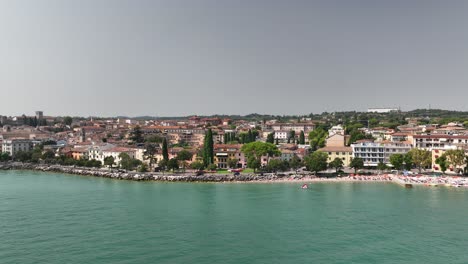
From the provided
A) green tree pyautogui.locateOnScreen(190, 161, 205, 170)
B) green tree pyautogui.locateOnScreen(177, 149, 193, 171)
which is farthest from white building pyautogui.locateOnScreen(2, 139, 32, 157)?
green tree pyautogui.locateOnScreen(190, 161, 205, 170)

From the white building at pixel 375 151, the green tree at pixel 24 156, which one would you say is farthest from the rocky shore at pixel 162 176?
the white building at pixel 375 151

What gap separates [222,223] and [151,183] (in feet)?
24.5

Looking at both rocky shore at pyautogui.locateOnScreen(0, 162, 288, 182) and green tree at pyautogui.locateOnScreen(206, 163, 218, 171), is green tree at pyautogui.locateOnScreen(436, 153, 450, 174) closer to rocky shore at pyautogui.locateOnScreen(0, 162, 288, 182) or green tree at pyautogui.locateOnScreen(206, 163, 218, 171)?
rocky shore at pyautogui.locateOnScreen(0, 162, 288, 182)

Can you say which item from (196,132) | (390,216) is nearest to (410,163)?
(390,216)

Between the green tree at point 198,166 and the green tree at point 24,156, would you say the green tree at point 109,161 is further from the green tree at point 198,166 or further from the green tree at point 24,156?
the green tree at point 24,156

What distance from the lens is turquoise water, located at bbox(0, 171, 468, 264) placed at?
798cm

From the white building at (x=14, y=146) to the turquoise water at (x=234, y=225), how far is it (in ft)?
45.7

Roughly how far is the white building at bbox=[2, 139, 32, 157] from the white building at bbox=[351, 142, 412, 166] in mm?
19282

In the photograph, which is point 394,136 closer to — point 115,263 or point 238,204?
point 238,204

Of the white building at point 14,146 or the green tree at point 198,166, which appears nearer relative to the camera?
the green tree at point 198,166

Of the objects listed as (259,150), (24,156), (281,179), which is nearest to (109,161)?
(259,150)

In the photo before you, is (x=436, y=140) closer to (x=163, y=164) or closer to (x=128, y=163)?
(x=163, y=164)

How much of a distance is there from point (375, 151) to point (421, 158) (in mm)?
2188

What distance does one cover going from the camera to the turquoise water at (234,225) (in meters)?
7.98
